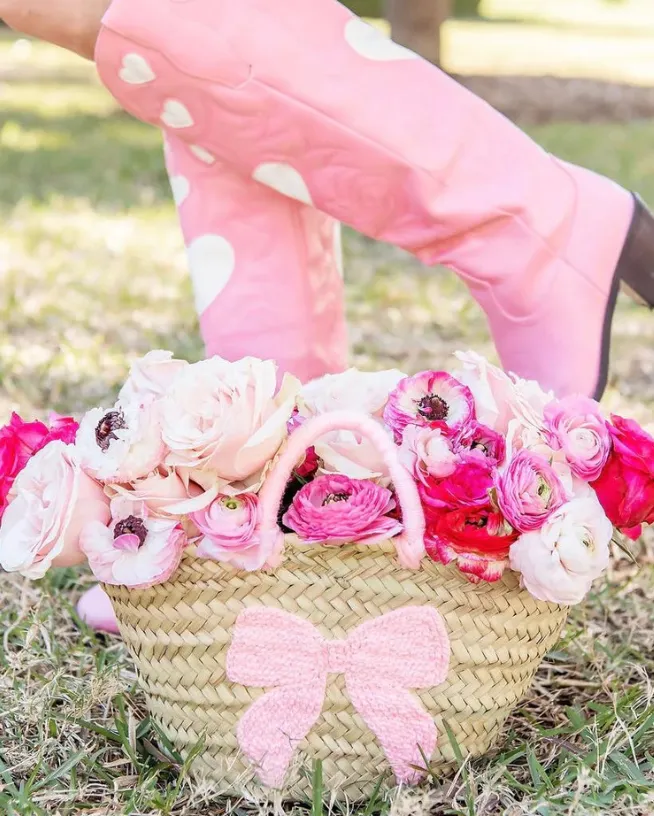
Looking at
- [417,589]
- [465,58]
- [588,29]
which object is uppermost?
[417,589]

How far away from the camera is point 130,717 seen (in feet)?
3.01

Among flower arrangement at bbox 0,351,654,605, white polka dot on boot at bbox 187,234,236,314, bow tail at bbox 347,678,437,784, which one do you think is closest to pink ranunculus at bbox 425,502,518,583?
flower arrangement at bbox 0,351,654,605

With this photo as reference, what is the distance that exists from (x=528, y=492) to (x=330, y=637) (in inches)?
7.0

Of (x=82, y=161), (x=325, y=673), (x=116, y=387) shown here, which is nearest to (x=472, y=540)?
(x=325, y=673)

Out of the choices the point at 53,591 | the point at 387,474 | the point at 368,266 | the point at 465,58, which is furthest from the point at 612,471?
the point at 465,58

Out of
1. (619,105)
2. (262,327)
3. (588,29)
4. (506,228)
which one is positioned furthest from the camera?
(588,29)

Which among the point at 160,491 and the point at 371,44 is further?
the point at 371,44

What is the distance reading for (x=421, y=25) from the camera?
17.2 feet

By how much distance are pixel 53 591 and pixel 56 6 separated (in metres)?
0.59

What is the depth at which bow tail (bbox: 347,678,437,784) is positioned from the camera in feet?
2.65

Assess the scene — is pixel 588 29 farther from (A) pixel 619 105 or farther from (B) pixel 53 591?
(B) pixel 53 591

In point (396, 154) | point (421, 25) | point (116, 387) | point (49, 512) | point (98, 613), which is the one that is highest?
point (396, 154)

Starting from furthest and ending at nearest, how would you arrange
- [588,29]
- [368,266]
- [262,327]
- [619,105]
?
[588,29]
[619,105]
[368,266]
[262,327]

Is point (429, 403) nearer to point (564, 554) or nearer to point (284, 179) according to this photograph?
point (564, 554)
